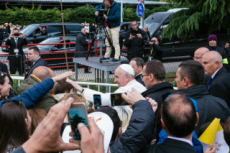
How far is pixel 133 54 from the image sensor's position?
821 centimetres

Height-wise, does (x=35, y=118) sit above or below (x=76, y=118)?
below

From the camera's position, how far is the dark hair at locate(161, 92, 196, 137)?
1880 mm

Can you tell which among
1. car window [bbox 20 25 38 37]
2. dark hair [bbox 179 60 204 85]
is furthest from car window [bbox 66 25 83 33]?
dark hair [bbox 179 60 204 85]

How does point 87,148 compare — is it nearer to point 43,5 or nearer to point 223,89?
point 223,89

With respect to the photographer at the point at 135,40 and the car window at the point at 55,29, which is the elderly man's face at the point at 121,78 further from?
the car window at the point at 55,29

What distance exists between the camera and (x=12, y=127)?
2.04 m

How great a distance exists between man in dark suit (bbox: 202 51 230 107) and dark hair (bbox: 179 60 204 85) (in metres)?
0.79

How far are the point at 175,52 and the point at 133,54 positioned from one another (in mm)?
5414

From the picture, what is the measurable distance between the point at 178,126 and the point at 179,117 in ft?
0.20

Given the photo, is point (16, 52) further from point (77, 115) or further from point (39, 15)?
point (39, 15)

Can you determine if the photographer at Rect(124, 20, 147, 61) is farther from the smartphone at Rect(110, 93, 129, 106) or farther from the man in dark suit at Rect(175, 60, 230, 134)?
the smartphone at Rect(110, 93, 129, 106)

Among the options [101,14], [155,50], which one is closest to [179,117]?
[101,14]

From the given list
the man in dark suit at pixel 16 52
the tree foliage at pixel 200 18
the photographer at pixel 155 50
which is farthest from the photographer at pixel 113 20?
the man in dark suit at pixel 16 52

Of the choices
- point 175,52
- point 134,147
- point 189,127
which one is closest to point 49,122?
point 134,147
